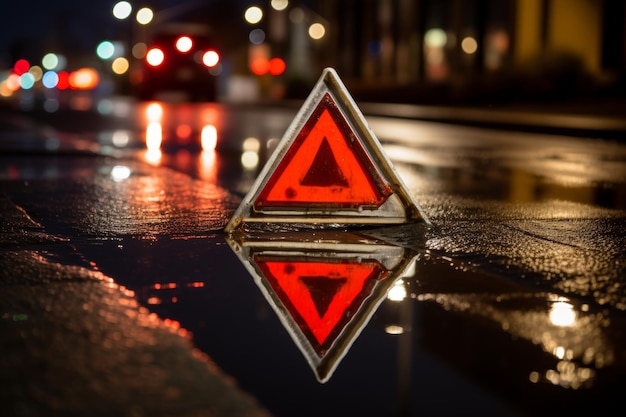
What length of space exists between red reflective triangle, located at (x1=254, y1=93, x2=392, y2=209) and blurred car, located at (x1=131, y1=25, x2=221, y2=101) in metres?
35.1

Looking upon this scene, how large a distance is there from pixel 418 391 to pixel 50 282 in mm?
2500

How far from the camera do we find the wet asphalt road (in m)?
3.91

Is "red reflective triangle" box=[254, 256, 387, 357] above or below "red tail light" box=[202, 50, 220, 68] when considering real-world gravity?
above

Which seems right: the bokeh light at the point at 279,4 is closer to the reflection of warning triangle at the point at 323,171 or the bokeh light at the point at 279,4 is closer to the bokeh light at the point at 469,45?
the bokeh light at the point at 469,45

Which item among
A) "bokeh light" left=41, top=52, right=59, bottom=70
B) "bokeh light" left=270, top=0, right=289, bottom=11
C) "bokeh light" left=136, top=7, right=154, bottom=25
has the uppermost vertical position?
"bokeh light" left=270, top=0, right=289, bottom=11

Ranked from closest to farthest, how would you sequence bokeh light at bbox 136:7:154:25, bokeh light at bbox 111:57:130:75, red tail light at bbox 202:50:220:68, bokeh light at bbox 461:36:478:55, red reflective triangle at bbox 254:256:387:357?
red reflective triangle at bbox 254:256:387:357 < bokeh light at bbox 461:36:478:55 < red tail light at bbox 202:50:220:68 < bokeh light at bbox 136:7:154:25 < bokeh light at bbox 111:57:130:75

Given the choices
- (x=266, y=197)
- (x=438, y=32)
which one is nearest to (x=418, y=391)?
(x=266, y=197)

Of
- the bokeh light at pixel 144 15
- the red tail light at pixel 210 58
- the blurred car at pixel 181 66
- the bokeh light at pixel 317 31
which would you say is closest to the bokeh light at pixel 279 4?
the bokeh light at pixel 317 31

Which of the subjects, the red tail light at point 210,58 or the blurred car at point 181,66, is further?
the red tail light at point 210,58

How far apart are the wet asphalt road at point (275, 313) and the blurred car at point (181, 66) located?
31311 mm

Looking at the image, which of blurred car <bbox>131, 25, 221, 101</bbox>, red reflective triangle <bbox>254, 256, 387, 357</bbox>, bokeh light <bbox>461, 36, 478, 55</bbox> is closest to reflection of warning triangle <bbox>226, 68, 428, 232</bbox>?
red reflective triangle <bbox>254, 256, 387, 357</bbox>

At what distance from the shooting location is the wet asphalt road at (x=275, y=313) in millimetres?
3910

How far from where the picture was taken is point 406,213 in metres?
7.86

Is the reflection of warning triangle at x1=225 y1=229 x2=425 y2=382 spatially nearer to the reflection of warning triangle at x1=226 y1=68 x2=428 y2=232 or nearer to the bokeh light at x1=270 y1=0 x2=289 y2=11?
the reflection of warning triangle at x1=226 y1=68 x2=428 y2=232
